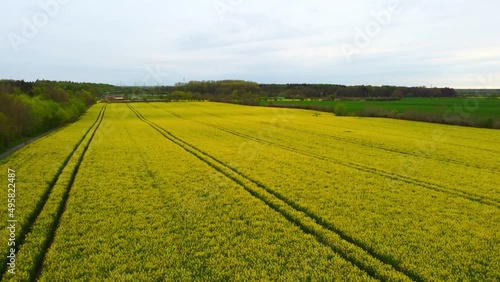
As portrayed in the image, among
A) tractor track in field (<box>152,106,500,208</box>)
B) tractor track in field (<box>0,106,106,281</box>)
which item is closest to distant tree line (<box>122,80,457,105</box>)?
tractor track in field (<box>152,106,500,208</box>)

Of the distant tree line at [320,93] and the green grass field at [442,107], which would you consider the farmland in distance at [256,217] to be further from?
the distant tree line at [320,93]

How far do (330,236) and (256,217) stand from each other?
3.42 metres

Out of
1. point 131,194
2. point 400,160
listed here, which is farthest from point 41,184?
point 400,160

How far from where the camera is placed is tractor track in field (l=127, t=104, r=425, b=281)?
9.81 metres

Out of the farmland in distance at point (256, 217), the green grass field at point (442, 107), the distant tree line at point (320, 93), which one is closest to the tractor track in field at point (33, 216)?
the farmland in distance at point (256, 217)

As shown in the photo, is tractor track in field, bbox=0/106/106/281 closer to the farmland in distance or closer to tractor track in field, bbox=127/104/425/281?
the farmland in distance

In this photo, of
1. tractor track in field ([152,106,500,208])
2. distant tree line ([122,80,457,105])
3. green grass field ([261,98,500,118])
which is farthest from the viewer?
distant tree line ([122,80,457,105])

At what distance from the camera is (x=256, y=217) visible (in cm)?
1415

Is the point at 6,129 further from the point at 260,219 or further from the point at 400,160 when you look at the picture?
the point at 400,160

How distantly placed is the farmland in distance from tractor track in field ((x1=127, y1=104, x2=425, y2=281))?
5 centimetres

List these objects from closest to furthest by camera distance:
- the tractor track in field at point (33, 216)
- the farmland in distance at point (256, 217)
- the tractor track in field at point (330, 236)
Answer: the tractor track in field at point (330, 236), the farmland in distance at point (256, 217), the tractor track in field at point (33, 216)

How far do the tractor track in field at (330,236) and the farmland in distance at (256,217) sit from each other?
5 centimetres

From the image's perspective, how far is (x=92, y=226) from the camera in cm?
1308

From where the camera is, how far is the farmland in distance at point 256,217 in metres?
9.97
